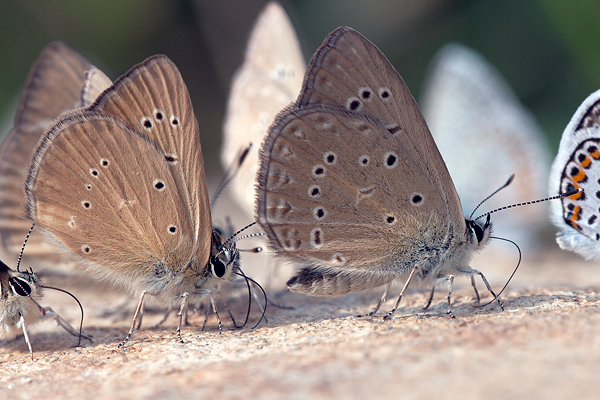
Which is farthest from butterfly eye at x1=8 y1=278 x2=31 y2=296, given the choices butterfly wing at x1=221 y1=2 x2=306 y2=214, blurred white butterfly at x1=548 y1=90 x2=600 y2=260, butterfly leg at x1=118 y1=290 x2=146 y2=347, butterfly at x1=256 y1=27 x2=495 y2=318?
blurred white butterfly at x1=548 y1=90 x2=600 y2=260

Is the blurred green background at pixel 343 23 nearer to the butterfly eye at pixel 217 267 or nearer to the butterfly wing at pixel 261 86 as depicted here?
the butterfly wing at pixel 261 86

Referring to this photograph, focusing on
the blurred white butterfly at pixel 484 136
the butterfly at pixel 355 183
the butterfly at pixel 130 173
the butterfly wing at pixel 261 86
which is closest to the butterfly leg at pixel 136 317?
the butterfly at pixel 130 173

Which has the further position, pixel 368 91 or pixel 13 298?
pixel 13 298

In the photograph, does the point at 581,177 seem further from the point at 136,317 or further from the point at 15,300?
the point at 15,300

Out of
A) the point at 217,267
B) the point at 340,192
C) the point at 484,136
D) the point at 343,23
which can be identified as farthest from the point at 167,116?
the point at 343,23

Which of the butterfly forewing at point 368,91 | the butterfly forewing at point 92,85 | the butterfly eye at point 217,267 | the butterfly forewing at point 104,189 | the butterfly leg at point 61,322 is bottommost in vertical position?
the butterfly leg at point 61,322

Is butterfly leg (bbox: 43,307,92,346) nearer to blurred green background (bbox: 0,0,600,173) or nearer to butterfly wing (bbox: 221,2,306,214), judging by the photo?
butterfly wing (bbox: 221,2,306,214)
